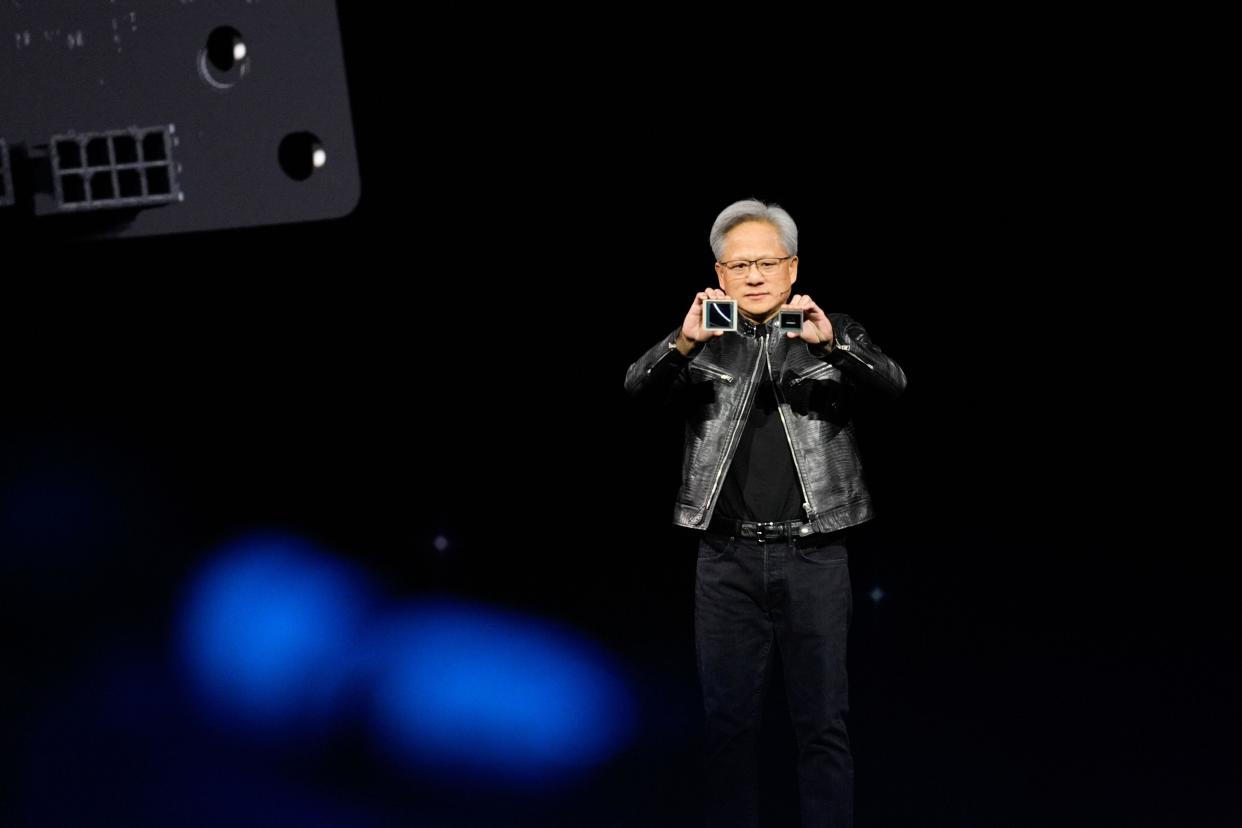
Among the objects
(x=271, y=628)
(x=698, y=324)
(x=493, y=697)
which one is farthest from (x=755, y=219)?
(x=271, y=628)

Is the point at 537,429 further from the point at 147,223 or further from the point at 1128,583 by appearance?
the point at 147,223

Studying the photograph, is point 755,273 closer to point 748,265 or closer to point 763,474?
point 748,265

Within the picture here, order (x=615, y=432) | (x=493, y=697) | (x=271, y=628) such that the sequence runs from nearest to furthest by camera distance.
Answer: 1. (x=493, y=697)
2. (x=271, y=628)
3. (x=615, y=432)

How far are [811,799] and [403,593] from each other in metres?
1.72

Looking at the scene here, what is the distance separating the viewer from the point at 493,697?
319 cm

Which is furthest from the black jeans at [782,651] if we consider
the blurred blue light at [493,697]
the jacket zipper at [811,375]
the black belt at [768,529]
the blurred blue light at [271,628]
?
the blurred blue light at [271,628]

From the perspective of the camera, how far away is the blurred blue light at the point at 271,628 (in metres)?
3.23

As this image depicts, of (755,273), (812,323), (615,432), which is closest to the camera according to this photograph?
(812,323)

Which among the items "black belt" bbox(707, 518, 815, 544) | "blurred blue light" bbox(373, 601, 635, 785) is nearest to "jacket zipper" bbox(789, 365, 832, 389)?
"black belt" bbox(707, 518, 815, 544)

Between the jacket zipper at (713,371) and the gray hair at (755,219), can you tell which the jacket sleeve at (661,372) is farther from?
the gray hair at (755,219)

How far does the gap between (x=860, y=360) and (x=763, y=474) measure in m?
0.26

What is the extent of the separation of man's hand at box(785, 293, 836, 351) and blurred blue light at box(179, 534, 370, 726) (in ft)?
5.79

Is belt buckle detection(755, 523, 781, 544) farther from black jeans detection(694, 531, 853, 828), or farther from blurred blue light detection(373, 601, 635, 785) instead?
blurred blue light detection(373, 601, 635, 785)

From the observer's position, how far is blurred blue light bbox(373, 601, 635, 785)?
295 centimetres
